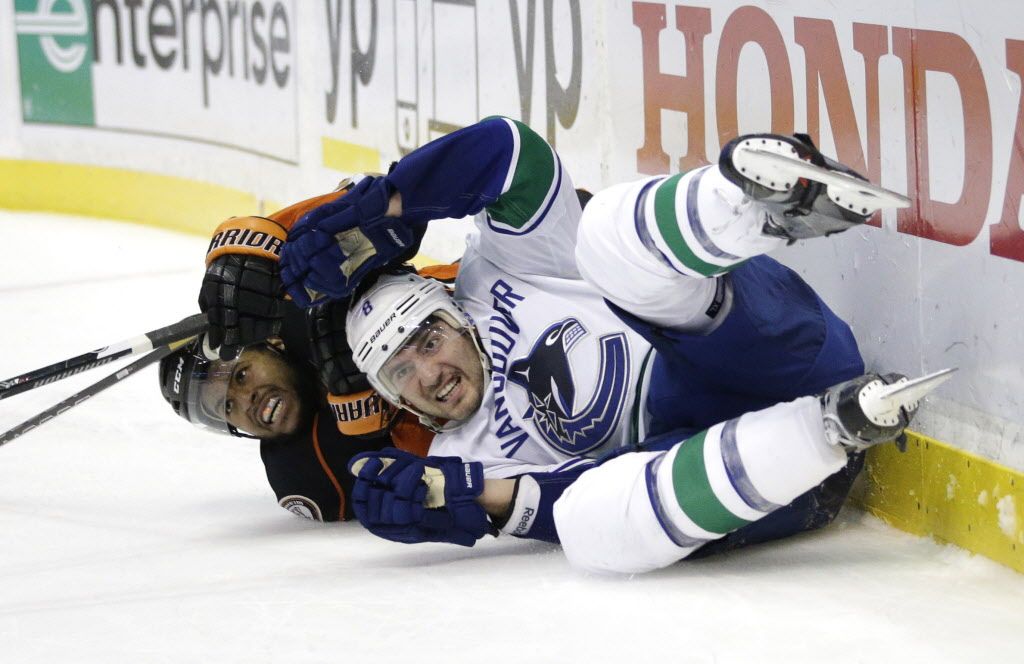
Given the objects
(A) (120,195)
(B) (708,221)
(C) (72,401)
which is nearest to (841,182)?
(B) (708,221)

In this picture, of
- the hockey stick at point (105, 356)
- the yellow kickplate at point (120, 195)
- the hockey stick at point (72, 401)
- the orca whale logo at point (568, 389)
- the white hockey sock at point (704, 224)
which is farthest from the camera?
the yellow kickplate at point (120, 195)

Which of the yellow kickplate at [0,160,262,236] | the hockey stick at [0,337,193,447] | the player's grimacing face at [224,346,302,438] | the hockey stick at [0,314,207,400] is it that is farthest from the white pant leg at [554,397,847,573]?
the yellow kickplate at [0,160,262,236]

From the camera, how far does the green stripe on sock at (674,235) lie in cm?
166

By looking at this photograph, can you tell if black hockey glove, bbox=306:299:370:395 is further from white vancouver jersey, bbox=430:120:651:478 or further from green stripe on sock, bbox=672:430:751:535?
green stripe on sock, bbox=672:430:751:535

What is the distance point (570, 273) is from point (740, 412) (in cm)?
46

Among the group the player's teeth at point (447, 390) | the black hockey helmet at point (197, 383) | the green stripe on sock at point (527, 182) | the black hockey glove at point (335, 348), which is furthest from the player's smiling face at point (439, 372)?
the black hockey helmet at point (197, 383)

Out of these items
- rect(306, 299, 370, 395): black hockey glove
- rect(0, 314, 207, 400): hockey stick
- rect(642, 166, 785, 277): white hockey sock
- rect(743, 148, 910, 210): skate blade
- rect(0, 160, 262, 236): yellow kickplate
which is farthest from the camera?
rect(0, 160, 262, 236): yellow kickplate

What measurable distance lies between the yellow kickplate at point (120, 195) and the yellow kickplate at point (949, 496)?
12.1 feet

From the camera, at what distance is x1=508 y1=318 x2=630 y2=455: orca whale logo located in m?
2.18

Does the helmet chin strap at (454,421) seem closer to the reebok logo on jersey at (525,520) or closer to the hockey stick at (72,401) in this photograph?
the reebok logo on jersey at (525,520)

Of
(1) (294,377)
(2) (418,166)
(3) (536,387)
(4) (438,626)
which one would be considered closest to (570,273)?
(3) (536,387)

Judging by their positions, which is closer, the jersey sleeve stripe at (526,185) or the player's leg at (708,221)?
the player's leg at (708,221)

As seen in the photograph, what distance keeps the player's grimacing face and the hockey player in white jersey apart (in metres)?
0.36

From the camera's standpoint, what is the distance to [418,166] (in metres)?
2.11
